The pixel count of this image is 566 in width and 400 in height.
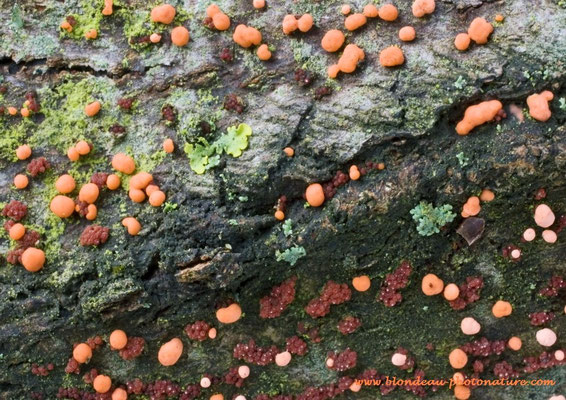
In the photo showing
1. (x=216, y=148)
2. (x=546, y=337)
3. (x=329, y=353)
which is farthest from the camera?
(x=329, y=353)

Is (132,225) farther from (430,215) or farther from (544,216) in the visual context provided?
(544,216)

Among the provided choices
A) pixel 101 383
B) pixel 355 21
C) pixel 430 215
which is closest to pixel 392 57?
pixel 355 21

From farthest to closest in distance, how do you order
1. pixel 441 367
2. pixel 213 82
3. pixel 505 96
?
pixel 441 367
pixel 213 82
pixel 505 96

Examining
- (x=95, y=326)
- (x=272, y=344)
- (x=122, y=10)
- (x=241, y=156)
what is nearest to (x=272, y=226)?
(x=241, y=156)

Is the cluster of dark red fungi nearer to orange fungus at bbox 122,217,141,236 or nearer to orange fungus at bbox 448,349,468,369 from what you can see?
orange fungus at bbox 448,349,468,369

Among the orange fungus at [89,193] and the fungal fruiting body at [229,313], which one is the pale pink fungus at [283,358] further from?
the orange fungus at [89,193]

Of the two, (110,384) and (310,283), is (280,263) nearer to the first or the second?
(310,283)
